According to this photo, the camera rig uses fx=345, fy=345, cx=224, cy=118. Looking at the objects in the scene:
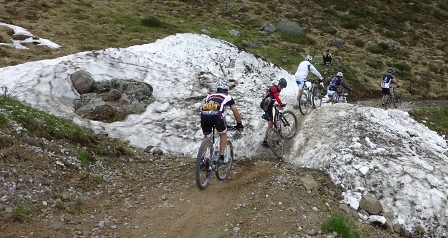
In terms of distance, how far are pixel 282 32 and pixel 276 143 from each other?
81.2 ft

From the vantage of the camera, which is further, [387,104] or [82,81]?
[387,104]

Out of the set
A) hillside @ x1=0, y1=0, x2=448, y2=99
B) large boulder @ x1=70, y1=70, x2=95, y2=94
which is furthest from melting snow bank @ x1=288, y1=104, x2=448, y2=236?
hillside @ x1=0, y1=0, x2=448, y2=99

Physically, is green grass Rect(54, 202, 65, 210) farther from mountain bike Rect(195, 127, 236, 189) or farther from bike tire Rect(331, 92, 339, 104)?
bike tire Rect(331, 92, 339, 104)

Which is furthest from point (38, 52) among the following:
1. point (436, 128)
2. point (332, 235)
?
point (436, 128)

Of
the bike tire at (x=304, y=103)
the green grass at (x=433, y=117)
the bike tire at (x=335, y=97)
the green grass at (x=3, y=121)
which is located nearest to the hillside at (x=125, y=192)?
the green grass at (x=3, y=121)

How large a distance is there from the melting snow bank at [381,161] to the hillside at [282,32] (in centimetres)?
1331

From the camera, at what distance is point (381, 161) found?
431 inches

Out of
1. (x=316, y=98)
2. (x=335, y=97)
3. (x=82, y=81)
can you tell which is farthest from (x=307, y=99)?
(x=82, y=81)

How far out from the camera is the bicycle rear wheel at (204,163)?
839 centimetres

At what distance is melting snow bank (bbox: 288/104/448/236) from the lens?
32.3 feet

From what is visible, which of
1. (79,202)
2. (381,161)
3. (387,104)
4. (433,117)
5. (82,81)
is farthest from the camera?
(387,104)

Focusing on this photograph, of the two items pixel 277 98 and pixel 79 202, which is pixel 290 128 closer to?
pixel 277 98

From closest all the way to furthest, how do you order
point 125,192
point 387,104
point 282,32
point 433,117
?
1. point 125,192
2. point 433,117
3. point 387,104
4. point 282,32

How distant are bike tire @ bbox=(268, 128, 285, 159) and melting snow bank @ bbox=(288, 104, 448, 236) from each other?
48 centimetres
